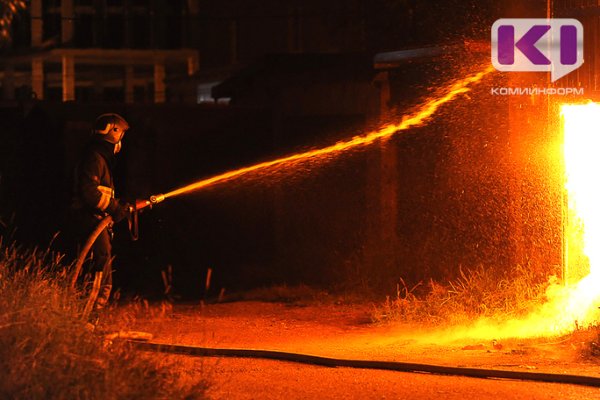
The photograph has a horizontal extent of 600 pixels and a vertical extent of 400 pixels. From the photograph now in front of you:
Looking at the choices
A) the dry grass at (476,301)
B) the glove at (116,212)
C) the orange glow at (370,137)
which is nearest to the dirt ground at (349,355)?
the dry grass at (476,301)

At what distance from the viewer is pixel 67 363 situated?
705cm

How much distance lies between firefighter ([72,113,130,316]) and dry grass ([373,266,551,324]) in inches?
113

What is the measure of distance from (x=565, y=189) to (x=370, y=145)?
4839mm

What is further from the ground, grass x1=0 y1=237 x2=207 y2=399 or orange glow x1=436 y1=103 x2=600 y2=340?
orange glow x1=436 y1=103 x2=600 y2=340

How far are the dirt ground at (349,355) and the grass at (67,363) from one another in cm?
54

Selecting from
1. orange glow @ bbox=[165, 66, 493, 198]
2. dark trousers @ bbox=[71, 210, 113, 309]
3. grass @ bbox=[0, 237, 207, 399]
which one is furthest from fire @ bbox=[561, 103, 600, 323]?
grass @ bbox=[0, 237, 207, 399]

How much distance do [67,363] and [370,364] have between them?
2.73 metres

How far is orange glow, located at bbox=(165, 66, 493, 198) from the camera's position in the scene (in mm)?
13328

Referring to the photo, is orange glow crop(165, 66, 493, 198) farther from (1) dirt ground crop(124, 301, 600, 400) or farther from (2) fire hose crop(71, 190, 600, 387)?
(2) fire hose crop(71, 190, 600, 387)

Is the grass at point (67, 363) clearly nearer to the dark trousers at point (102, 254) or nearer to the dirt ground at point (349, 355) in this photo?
the dirt ground at point (349, 355)

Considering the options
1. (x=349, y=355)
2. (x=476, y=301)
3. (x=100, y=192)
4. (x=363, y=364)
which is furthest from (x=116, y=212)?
(x=476, y=301)

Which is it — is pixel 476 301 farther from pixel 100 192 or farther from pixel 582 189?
pixel 100 192

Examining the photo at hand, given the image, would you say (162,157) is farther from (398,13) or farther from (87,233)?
(87,233)

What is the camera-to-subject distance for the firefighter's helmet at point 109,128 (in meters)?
10.9
